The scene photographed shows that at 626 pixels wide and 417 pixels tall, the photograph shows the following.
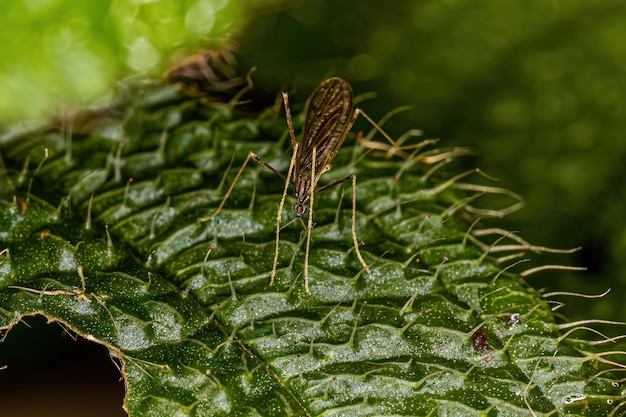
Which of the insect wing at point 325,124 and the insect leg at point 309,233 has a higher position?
the insect wing at point 325,124

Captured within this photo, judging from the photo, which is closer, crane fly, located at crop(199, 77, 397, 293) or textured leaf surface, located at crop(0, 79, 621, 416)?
textured leaf surface, located at crop(0, 79, 621, 416)

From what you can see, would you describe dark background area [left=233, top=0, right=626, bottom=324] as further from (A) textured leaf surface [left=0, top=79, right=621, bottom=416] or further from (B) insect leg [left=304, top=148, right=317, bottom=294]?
(B) insect leg [left=304, top=148, right=317, bottom=294]

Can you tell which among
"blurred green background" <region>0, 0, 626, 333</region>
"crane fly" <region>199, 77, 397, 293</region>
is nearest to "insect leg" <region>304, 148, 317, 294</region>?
"crane fly" <region>199, 77, 397, 293</region>

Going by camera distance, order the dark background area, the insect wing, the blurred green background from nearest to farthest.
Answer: the insect wing < the blurred green background < the dark background area

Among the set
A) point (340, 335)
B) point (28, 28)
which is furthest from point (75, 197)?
point (340, 335)

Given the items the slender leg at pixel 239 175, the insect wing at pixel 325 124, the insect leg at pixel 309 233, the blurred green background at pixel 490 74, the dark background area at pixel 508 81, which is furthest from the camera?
the dark background area at pixel 508 81

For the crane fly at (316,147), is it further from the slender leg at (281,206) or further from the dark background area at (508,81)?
the dark background area at (508,81)

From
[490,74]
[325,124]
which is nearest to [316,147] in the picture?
[325,124]

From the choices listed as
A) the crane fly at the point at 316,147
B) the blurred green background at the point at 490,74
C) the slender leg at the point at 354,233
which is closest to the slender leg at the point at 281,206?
the crane fly at the point at 316,147
